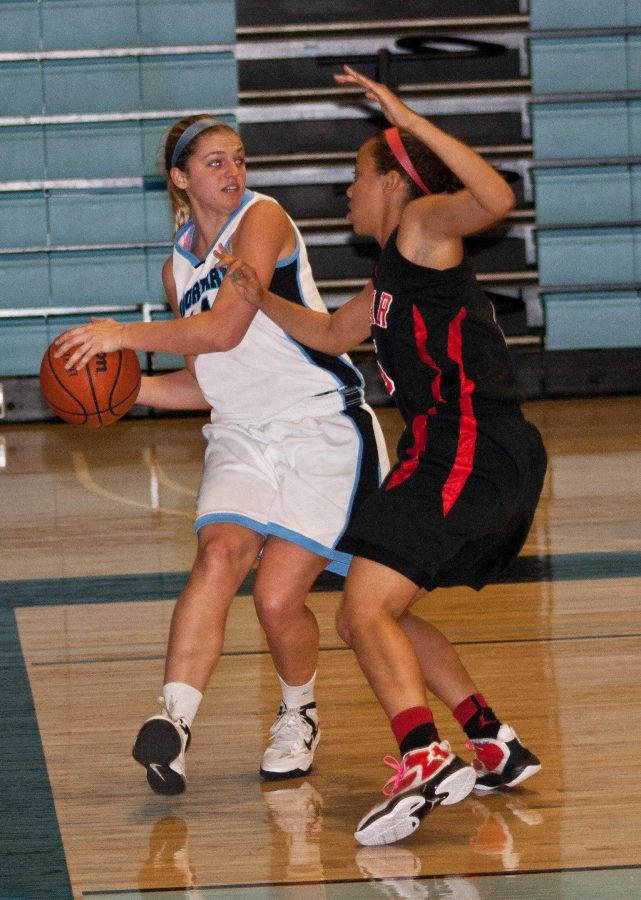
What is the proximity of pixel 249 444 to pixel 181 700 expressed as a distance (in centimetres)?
53

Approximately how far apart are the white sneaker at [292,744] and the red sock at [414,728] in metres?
0.42

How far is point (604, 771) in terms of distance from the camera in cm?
255

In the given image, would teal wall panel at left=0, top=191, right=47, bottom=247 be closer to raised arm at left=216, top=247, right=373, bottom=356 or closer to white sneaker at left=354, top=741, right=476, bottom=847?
raised arm at left=216, top=247, right=373, bottom=356

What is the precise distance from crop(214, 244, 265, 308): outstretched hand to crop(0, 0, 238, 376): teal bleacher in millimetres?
6698

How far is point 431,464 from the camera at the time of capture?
2.38m

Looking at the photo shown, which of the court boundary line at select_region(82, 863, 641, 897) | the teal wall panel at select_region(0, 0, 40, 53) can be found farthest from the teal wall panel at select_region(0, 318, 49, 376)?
the court boundary line at select_region(82, 863, 641, 897)

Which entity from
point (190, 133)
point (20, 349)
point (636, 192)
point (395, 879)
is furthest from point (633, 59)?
point (395, 879)

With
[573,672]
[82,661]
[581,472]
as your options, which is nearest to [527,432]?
[573,672]

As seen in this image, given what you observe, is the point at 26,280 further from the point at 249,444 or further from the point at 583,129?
the point at 249,444

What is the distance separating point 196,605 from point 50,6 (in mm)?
7699

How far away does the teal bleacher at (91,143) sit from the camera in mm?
9398

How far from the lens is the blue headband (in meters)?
2.88

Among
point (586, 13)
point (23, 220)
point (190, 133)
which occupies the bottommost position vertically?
point (190, 133)

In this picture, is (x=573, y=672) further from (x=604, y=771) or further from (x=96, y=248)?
(x=96, y=248)
